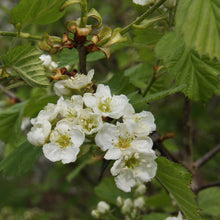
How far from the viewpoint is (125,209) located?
181cm

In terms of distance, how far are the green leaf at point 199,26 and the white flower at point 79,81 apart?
344 mm

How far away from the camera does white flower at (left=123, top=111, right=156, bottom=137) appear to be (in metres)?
0.96

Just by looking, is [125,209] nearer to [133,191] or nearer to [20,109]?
[133,191]

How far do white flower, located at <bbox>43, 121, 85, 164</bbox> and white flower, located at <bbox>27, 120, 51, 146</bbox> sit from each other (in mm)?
22

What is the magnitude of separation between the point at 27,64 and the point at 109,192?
4.23 feet

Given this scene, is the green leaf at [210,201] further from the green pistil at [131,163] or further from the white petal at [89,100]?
the white petal at [89,100]

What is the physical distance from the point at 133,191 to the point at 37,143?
122 centimetres

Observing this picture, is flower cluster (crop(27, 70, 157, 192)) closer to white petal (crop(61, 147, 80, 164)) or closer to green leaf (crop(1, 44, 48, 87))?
white petal (crop(61, 147, 80, 164))

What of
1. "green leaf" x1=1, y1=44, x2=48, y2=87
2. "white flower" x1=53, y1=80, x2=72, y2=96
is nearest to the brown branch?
"green leaf" x1=1, y1=44, x2=48, y2=87

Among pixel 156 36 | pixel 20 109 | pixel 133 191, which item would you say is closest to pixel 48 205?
pixel 133 191

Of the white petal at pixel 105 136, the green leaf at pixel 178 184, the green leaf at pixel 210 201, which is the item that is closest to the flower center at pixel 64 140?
the white petal at pixel 105 136

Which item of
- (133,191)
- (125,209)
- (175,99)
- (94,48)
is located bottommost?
(175,99)

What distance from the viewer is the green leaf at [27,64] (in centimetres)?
114

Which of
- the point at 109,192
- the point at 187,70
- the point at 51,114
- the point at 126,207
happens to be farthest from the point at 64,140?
the point at 109,192
